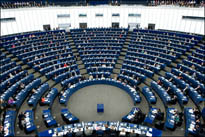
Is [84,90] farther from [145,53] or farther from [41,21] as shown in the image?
[41,21]

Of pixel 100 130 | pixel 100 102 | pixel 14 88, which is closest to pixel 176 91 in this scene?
pixel 100 102

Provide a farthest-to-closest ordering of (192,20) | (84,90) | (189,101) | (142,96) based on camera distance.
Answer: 1. (192,20)
2. (84,90)
3. (142,96)
4. (189,101)

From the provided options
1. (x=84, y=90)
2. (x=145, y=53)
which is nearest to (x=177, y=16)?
(x=145, y=53)

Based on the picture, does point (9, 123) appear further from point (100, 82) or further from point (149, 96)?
point (149, 96)

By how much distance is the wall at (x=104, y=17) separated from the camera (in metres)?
29.2

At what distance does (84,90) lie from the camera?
2092 cm

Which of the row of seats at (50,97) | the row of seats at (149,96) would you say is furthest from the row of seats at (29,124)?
the row of seats at (149,96)

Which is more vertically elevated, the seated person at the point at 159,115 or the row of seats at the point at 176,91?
the row of seats at the point at 176,91

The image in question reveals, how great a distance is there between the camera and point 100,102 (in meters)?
18.8

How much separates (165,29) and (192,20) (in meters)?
4.96

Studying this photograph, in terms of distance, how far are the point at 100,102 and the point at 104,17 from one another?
854 inches

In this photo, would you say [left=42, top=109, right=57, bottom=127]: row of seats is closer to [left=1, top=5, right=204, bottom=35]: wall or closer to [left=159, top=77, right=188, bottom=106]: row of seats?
[left=159, top=77, right=188, bottom=106]: row of seats

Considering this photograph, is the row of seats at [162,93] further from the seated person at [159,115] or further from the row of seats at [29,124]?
the row of seats at [29,124]

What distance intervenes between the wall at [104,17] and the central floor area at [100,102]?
60.6 ft
